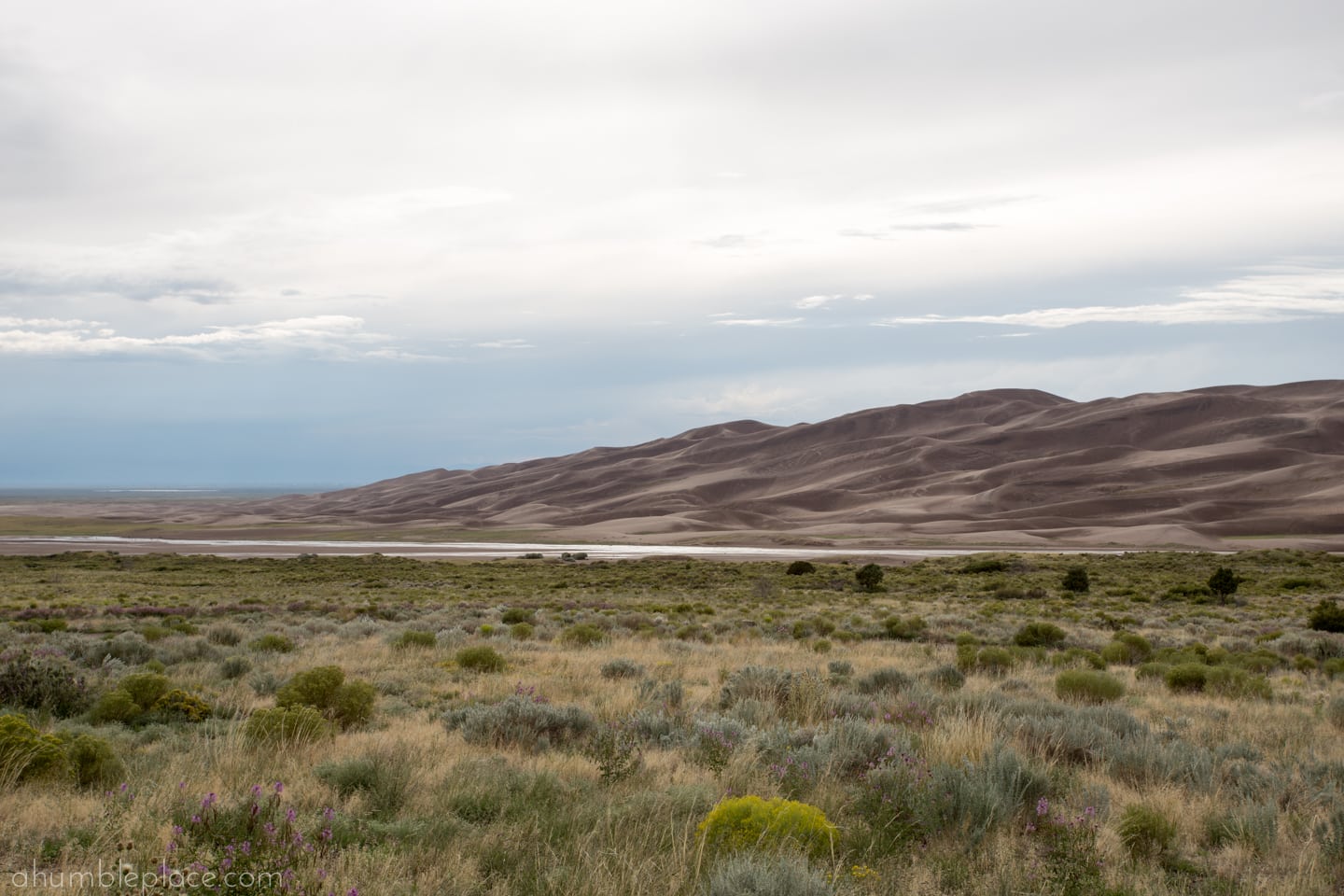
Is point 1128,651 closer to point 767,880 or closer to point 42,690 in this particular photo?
point 767,880

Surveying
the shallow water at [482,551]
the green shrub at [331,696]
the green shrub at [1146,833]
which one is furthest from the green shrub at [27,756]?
the shallow water at [482,551]

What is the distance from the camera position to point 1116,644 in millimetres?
15859

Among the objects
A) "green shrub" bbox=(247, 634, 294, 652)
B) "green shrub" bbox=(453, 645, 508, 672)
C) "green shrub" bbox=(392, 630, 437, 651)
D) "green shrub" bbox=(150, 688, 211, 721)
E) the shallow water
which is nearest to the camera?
"green shrub" bbox=(150, 688, 211, 721)

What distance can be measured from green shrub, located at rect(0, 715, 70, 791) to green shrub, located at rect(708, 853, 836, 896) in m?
4.96

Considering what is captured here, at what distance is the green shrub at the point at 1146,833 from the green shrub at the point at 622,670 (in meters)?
7.56

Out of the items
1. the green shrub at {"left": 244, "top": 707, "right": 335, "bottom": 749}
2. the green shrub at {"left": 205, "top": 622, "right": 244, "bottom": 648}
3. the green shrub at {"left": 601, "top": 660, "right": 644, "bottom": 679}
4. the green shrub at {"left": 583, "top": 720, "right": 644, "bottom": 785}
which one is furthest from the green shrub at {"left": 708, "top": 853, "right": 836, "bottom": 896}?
the green shrub at {"left": 205, "top": 622, "right": 244, "bottom": 648}

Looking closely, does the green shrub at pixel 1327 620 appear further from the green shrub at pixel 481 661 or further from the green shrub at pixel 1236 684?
the green shrub at pixel 481 661

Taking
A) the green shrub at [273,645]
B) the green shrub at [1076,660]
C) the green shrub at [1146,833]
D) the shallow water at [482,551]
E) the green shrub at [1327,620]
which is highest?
the green shrub at [1146,833]

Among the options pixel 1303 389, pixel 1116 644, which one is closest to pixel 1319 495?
pixel 1303 389

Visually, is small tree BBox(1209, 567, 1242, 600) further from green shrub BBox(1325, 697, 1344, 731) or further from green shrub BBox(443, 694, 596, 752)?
green shrub BBox(443, 694, 596, 752)

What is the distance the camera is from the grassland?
167 inches

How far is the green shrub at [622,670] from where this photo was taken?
1203 cm

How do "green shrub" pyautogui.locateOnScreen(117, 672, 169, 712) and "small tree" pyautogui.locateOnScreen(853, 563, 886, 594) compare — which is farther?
"small tree" pyautogui.locateOnScreen(853, 563, 886, 594)

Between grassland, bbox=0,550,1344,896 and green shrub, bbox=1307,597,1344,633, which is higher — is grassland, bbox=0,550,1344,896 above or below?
above
